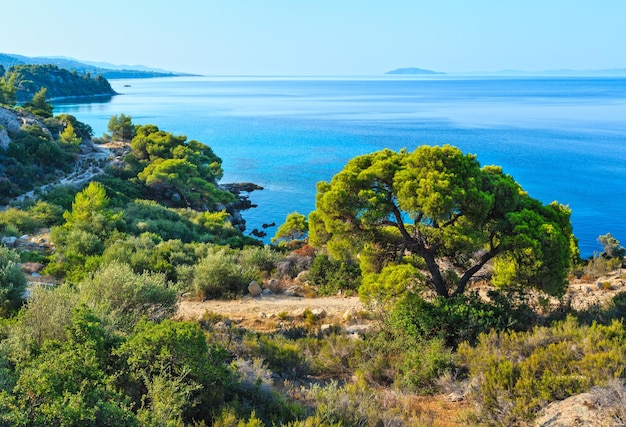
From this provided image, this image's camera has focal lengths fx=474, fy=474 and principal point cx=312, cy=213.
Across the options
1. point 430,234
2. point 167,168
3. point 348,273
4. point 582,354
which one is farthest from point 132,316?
point 167,168

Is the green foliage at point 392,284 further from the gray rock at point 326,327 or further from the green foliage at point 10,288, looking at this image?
the green foliage at point 10,288

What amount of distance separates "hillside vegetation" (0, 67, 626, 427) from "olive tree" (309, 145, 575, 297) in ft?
0.13

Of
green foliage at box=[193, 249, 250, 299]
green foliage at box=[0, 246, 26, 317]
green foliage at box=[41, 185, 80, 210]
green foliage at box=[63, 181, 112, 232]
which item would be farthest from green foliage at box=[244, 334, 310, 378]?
green foliage at box=[41, 185, 80, 210]

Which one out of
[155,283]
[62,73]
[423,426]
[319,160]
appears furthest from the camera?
[62,73]

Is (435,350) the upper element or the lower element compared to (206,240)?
upper

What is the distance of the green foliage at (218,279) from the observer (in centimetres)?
1402

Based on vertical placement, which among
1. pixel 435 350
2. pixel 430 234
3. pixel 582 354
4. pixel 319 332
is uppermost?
pixel 430 234

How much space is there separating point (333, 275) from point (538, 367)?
887 centimetres

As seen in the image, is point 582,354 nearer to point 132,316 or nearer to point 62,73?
point 132,316

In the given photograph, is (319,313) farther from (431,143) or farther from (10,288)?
(431,143)

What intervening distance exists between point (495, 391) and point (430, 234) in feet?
14.7

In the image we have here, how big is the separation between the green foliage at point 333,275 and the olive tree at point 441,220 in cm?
362

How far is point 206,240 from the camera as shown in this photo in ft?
77.2

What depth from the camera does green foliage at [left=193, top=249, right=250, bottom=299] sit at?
14023 millimetres
